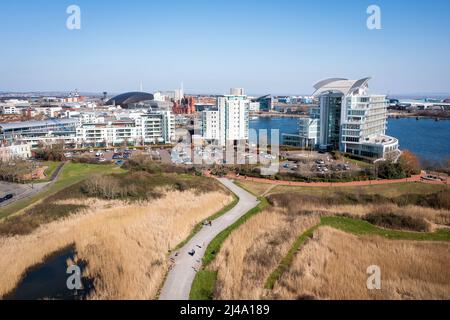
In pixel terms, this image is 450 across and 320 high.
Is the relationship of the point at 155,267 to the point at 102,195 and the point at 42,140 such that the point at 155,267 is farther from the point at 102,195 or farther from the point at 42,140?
the point at 42,140

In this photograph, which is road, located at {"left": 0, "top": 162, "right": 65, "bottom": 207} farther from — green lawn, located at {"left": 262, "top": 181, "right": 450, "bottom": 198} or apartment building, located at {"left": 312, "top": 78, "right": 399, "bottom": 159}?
apartment building, located at {"left": 312, "top": 78, "right": 399, "bottom": 159}

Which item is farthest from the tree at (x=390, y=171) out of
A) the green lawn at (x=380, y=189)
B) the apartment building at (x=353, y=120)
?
the apartment building at (x=353, y=120)

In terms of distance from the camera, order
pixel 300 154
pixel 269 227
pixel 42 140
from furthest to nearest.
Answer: pixel 42 140
pixel 300 154
pixel 269 227

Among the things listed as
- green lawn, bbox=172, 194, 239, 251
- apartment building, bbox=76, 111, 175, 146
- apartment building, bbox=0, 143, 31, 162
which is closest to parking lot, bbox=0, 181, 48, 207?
apartment building, bbox=0, 143, 31, 162

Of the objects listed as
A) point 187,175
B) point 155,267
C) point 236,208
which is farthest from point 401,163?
point 155,267

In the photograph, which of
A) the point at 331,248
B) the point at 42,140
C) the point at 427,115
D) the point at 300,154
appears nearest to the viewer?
the point at 331,248
